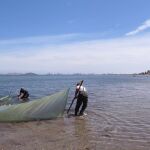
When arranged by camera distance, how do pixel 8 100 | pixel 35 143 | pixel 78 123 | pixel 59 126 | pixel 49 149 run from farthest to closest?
pixel 8 100, pixel 78 123, pixel 59 126, pixel 35 143, pixel 49 149

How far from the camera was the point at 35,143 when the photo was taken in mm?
10852

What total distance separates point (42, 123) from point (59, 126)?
1.17m

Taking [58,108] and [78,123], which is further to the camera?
[58,108]

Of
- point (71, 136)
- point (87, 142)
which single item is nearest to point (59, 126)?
point (71, 136)

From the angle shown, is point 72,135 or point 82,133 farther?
point 82,133

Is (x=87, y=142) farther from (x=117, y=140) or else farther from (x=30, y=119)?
(x=30, y=119)

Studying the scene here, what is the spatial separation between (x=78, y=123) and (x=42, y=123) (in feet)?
5.61

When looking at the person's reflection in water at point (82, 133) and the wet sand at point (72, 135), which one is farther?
the person's reflection in water at point (82, 133)

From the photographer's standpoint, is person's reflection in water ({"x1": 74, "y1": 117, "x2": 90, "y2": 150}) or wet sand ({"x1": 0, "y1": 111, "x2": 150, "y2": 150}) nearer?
wet sand ({"x1": 0, "y1": 111, "x2": 150, "y2": 150})

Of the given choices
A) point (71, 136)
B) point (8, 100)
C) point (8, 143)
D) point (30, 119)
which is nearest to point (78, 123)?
point (30, 119)

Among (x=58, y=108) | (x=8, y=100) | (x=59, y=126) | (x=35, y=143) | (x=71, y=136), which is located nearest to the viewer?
(x=35, y=143)

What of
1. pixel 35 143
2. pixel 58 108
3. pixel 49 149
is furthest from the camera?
pixel 58 108

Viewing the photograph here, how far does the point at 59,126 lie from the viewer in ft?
48.2

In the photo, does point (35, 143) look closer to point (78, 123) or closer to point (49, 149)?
point (49, 149)
